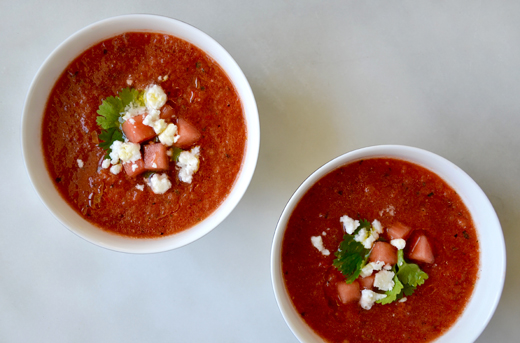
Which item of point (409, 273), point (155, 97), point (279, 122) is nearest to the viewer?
point (155, 97)

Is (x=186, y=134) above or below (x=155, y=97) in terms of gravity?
below

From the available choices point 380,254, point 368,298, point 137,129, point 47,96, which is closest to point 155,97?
point 137,129

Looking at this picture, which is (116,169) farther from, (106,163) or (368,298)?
(368,298)

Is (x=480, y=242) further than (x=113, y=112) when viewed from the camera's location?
Yes

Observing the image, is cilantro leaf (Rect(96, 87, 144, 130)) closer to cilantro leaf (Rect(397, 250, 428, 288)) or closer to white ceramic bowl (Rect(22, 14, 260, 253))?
white ceramic bowl (Rect(22, 14, 260, 253))

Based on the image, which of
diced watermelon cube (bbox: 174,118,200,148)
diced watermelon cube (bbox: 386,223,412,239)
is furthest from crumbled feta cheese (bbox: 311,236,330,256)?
diced watermelon cube (bbox: 174,118,200,148)

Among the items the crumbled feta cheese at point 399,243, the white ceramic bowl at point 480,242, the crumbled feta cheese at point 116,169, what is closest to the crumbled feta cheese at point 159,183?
the crumbled feta cheese at point 116,169
